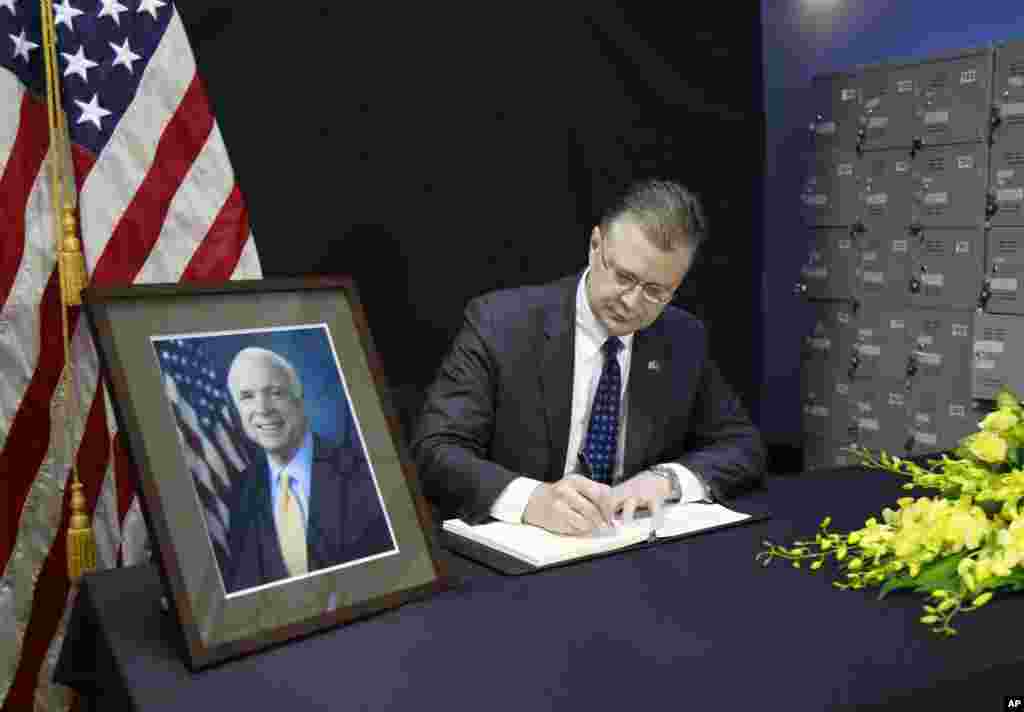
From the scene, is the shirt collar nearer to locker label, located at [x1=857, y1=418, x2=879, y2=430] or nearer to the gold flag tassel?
the gold flag tassel

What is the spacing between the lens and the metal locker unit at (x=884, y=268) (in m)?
3.96

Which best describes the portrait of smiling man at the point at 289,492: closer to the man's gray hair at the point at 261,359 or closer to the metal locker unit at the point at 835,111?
the man's gray hair at the point at 261,359

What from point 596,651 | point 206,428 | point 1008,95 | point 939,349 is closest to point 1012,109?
point 1008,95

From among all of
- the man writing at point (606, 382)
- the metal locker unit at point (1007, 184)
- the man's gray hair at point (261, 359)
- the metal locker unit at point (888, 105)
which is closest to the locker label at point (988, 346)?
the metal locker unit at point (1007, 184)

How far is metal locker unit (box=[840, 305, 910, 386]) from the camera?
3.98 m

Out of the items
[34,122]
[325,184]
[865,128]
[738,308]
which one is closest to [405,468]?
[34,122]

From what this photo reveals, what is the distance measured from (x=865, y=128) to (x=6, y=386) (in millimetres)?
3447

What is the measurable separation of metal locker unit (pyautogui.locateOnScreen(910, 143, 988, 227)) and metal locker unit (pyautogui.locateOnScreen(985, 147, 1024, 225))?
31 mm

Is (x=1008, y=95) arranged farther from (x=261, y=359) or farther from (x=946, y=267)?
(x=261, y=359)

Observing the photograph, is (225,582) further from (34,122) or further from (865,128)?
(865,128)

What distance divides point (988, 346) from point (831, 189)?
1.02m

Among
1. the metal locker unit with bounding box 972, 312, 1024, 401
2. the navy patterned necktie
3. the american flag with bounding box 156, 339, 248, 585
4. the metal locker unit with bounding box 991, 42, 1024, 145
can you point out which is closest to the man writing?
the navy patterned necktie

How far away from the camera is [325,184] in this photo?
2.89m

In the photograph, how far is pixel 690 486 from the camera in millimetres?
1638
